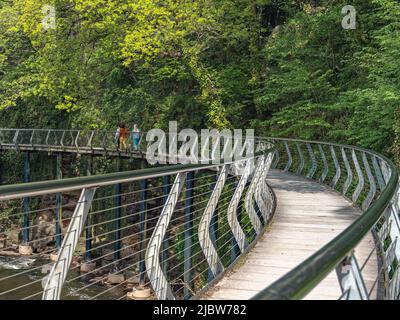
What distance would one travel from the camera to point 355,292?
2211 mm

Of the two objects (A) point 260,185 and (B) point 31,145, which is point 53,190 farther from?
(B) point 31,145

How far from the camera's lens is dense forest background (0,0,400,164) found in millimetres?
17066

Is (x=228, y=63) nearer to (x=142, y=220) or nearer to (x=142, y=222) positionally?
(x=142, y=220)

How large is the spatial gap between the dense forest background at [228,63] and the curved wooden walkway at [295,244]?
4.37 m

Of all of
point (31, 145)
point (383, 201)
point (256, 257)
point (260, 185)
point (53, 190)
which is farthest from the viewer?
point (31, 145)

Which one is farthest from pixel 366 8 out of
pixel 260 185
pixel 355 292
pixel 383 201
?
pixel 355 292

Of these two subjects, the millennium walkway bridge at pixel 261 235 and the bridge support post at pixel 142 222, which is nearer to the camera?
the millennium walkway bridge at pixel 261 235

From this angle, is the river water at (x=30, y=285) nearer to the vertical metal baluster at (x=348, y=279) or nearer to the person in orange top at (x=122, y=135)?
the person in orange top at (x=122, y=135)

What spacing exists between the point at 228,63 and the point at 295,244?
1984 centimetres

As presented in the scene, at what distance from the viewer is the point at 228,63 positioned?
2606 cm

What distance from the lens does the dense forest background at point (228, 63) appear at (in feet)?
56.0

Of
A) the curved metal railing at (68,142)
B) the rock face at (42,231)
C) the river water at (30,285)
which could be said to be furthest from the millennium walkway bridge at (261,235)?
the rock face at (42,231)

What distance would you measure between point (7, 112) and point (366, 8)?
25125mm
